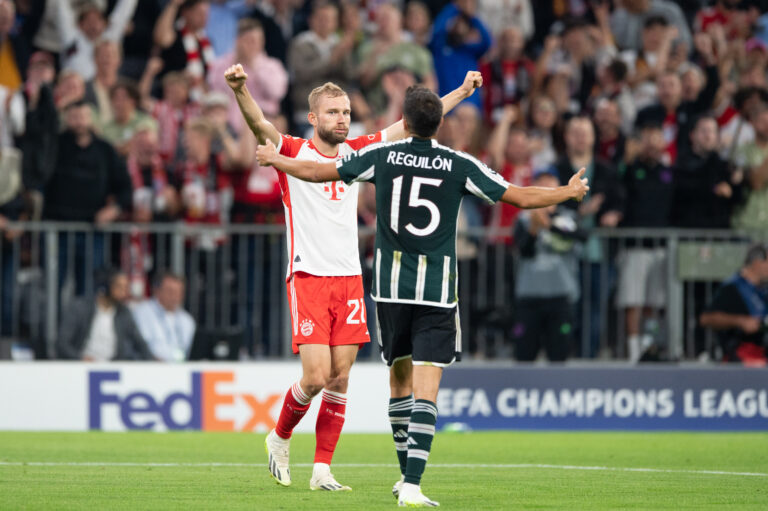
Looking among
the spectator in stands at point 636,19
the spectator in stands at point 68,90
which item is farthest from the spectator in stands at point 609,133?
the spectator in stands at point 68,90

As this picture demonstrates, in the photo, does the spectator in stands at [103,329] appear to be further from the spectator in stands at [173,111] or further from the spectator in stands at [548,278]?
the spectator in stands at [548,278]

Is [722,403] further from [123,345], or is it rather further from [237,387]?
[123,345]

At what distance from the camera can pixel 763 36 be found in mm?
20781

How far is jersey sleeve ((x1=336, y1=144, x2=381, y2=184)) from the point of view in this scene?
818cm

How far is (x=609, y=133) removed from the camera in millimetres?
17734

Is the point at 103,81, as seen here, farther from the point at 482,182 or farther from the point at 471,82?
the point at 482,182

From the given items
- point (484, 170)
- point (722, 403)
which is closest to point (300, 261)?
point (484, 170)

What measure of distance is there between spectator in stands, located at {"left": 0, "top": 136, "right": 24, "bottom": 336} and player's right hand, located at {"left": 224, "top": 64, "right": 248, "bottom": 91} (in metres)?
7.39

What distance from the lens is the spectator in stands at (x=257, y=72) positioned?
1706 centimetres

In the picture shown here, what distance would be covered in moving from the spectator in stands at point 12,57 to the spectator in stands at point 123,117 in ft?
4.47

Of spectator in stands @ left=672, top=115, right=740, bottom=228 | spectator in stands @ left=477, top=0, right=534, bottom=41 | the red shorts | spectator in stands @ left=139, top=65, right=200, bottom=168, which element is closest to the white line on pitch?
the red shorts

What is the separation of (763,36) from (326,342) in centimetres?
1381

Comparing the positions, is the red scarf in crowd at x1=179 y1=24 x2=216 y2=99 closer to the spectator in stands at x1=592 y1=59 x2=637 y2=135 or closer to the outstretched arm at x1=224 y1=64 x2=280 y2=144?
the spectator in stands at x1=592 y1=59 x2=637 y2=135

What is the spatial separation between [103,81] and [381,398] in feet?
17.5
